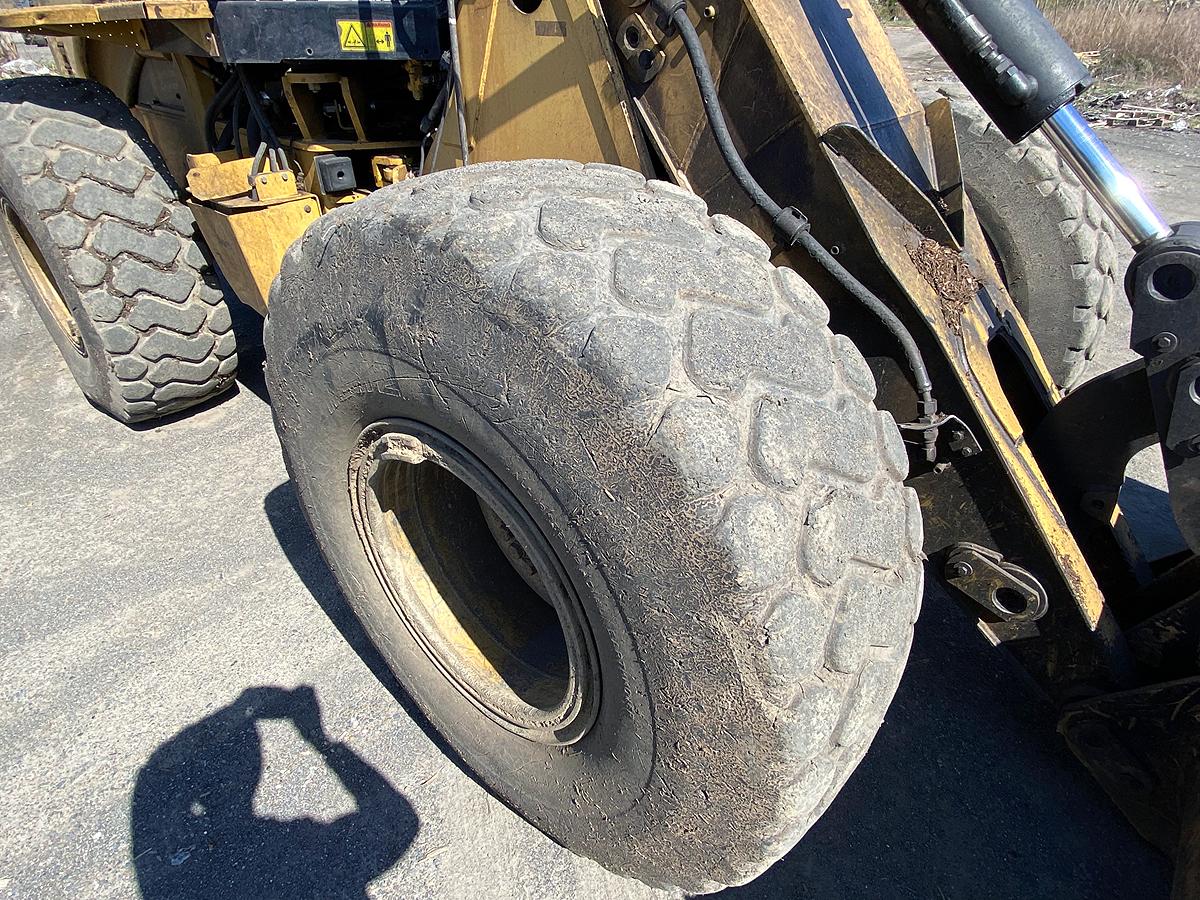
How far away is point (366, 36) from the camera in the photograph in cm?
258

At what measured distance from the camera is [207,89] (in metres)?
3.52

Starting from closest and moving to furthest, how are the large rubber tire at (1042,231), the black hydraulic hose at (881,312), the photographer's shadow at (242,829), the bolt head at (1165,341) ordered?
1. the bolt head at (1165,341)
2. the black hydraulic hose at (881,312)
3. the photographer's shadow at (242,829)
4. the large rubber tire at (1042,231)

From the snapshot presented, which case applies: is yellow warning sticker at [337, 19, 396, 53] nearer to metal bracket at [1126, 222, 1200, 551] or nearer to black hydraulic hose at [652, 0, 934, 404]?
black hydraulic hose at [652, 0, 934, 404]

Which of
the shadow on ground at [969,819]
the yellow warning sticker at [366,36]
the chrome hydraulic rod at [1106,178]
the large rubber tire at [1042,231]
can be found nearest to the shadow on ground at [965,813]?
the shadow on ground at [969,819]

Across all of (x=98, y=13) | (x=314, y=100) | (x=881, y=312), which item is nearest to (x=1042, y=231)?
(x=881, y=312)

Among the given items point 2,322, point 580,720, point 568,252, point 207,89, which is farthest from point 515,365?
point 2,322

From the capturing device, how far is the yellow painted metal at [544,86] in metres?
1.79

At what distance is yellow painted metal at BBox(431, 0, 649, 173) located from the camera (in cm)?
179

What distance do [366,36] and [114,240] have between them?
141 centimetres

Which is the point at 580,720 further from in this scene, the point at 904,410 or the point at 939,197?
the point at 939,197

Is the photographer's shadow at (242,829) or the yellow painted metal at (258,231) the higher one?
the yellow painted metal at (258,231)

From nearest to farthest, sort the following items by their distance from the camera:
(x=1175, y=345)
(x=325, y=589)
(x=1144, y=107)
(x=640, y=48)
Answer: (x=1175, y=345) → (x=640, y=48) → (x=325, y=589) → (x=1144, y=107)

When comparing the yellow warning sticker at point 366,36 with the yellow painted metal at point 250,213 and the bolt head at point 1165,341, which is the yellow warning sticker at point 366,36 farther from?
the bolt head at point 1165,341

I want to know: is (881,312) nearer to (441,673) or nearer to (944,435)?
(944,435)
